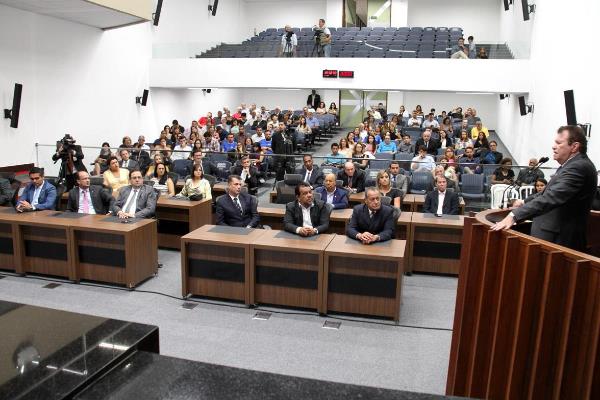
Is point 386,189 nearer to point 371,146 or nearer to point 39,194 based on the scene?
point 39,194

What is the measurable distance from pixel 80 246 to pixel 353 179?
4.01 metres

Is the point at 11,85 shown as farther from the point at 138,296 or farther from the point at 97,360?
the point at 97,360

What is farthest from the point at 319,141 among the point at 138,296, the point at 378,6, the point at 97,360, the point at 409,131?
the point at 97,360

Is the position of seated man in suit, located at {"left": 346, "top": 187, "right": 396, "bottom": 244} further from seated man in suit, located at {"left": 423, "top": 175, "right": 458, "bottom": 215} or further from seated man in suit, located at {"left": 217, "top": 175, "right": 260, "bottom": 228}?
seated man in suit, located at {"left": 423, "top": 175, "right": 458, "bottom": 215}

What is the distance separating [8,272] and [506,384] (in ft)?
19.0

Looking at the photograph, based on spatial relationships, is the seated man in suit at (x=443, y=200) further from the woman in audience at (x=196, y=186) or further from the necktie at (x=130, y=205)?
the necktie at (x=130, y=205)

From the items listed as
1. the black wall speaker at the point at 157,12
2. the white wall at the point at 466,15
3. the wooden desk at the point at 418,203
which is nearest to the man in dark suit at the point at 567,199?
the wooden desk at the point at 418,203

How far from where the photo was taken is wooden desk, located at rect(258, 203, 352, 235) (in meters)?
6.48

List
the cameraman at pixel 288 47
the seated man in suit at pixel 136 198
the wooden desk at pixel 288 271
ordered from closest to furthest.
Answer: the wooden desk at pixel 288 271 < the seated man in suit at pixel 136 198 < the cameraman at pixel 288 47

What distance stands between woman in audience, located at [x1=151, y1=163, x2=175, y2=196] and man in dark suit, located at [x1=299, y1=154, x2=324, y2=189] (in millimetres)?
2104

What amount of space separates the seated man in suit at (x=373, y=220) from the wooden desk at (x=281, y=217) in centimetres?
96

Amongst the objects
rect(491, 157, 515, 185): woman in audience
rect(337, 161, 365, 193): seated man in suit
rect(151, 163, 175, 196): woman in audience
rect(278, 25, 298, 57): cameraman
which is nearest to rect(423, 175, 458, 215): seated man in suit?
rect(337, 161, 365, 193): seated man in suit

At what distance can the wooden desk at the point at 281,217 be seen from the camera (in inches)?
255

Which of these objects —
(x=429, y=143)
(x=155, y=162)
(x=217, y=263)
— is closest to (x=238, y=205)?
(x=217, y=263)
